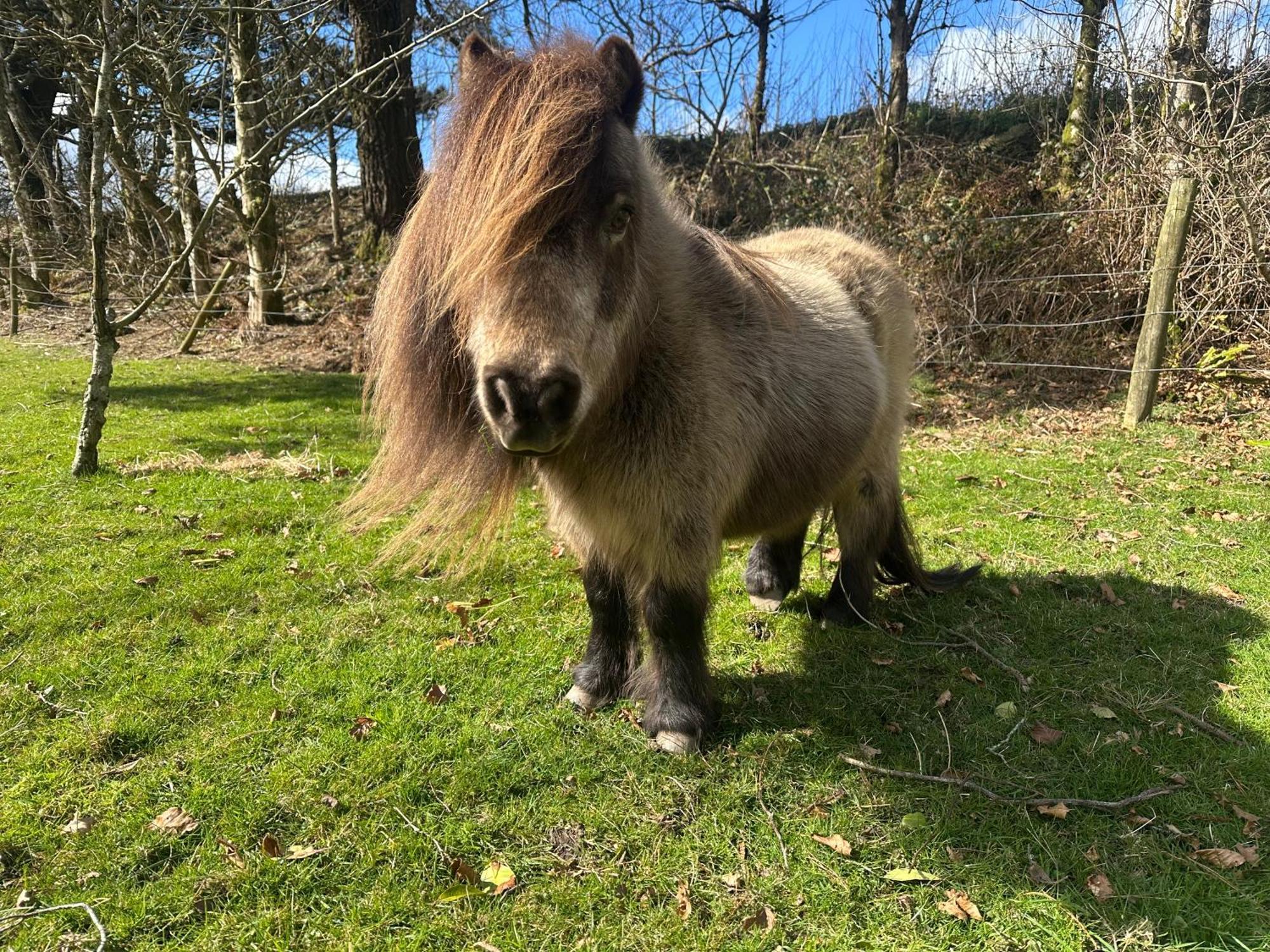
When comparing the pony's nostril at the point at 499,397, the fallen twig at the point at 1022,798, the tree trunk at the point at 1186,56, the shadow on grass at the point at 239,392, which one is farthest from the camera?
the shadow on grass at the point at 239,392

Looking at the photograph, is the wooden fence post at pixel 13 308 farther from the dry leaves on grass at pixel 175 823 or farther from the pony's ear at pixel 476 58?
the pony's ear at pixel 476 58

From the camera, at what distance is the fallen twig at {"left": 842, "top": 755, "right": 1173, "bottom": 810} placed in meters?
2.43

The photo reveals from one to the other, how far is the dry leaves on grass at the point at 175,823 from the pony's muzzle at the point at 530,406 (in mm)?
1660

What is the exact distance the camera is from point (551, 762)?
261cm

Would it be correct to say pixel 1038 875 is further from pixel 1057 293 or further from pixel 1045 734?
pixel 1057 293

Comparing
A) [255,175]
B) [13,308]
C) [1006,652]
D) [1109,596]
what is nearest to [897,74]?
[255,175]

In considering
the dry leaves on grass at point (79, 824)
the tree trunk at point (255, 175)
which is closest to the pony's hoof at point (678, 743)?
the dry leaves on grass at point (79, 824)

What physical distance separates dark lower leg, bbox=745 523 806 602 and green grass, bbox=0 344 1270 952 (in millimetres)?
176

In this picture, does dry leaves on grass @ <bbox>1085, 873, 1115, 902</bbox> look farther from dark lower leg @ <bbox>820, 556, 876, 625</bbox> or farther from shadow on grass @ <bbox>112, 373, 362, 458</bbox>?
shadow on grass @ <bbox>112, 373, 362, 458</bbox>

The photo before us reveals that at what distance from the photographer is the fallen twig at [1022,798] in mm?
2434

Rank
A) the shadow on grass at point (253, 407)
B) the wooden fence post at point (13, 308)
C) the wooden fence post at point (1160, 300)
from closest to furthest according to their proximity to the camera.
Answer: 1. the shadow on grass at point (253, 407)
2. the wooden fence post at point (1160, 300)
3. the wooden fence post at point (13, 308)

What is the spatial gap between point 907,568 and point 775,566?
720mm

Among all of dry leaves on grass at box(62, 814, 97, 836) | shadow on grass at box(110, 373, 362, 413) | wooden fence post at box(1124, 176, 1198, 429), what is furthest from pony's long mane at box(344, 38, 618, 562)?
wooden fence post at box(1124, 176, 1198, 429)

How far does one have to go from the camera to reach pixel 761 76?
13.5m
